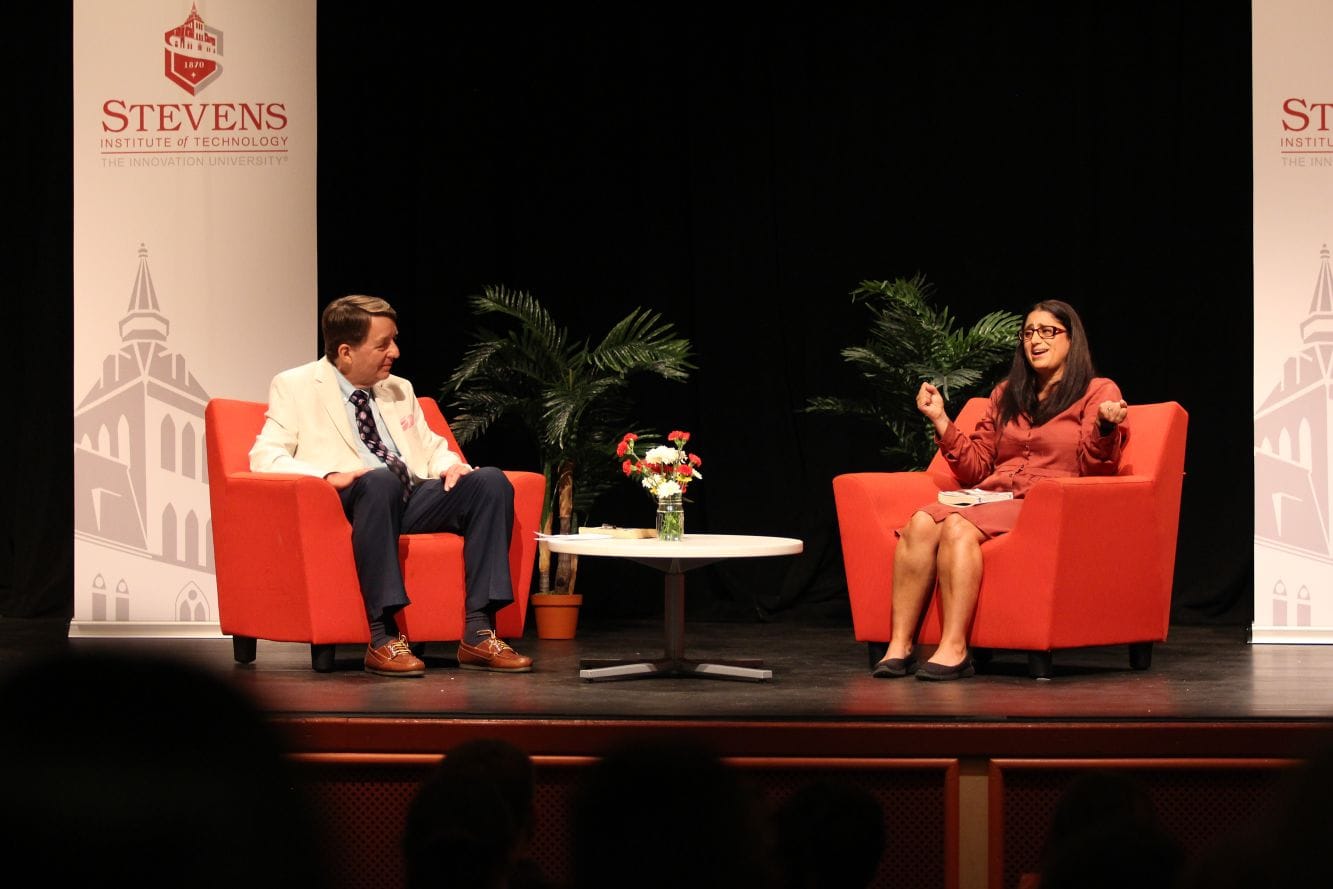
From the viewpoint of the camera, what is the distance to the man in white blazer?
3969mm

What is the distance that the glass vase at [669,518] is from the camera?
4.07 meters

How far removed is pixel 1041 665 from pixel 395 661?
1741 millimetres

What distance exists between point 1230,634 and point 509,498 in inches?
113

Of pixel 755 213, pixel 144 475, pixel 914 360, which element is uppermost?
pixel 755 213

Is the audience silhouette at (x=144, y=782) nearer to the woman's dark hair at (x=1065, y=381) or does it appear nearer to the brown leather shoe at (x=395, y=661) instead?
the brown leather shoe at (x=395, y=661)

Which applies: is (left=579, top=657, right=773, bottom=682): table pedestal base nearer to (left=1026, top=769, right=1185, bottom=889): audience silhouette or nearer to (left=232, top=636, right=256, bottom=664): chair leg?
(left=232, top=636, right=256, bottom=664): chair leg

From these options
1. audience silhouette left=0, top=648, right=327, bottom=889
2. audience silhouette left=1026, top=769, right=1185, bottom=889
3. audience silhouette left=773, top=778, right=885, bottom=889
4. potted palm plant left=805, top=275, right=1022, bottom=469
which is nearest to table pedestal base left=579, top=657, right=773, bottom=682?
potted palm plant left=805, top=275, right=1022, bottom=469

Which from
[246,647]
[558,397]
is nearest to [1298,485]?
[558,397]

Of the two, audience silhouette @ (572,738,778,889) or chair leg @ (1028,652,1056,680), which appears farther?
chair leg @ (1028,652,1056,680)

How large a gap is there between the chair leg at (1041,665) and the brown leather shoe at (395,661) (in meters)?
1.65

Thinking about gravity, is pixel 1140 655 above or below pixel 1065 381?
below

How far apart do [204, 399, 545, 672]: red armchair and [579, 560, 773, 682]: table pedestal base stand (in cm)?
38

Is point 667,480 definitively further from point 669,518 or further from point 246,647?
point 246,647

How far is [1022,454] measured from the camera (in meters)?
4.31
